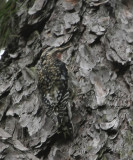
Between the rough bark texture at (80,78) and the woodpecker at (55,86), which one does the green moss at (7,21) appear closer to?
the rough bark texture at (80,78)

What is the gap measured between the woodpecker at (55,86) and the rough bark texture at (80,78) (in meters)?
0.06

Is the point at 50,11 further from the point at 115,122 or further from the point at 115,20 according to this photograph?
the point at 115,122

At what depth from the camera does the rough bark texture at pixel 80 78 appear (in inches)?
110

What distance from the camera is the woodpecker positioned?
3.01 meters

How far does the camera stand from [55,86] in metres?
3.24

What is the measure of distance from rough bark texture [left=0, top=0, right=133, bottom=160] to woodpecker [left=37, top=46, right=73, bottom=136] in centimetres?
6

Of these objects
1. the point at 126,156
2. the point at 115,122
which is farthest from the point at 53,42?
the point at 126,156

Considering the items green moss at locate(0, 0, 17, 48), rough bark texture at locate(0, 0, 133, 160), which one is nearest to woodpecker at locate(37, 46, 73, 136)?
rough bark texture at locate(0, 0, 133, 160)

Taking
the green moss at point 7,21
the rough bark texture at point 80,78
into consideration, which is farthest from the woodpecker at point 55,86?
the green moss at point 7,21

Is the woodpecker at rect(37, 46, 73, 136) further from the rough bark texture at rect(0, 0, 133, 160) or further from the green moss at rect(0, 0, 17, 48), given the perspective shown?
the green moss at rect(0, 0, 17, 48)

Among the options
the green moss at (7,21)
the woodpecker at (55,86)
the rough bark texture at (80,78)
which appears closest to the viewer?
the rough bark texture at (80,78)

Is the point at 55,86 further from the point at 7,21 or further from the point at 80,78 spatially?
the point at 7,21

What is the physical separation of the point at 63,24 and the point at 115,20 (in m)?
0.47

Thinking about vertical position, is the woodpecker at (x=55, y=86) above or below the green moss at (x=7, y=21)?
below
